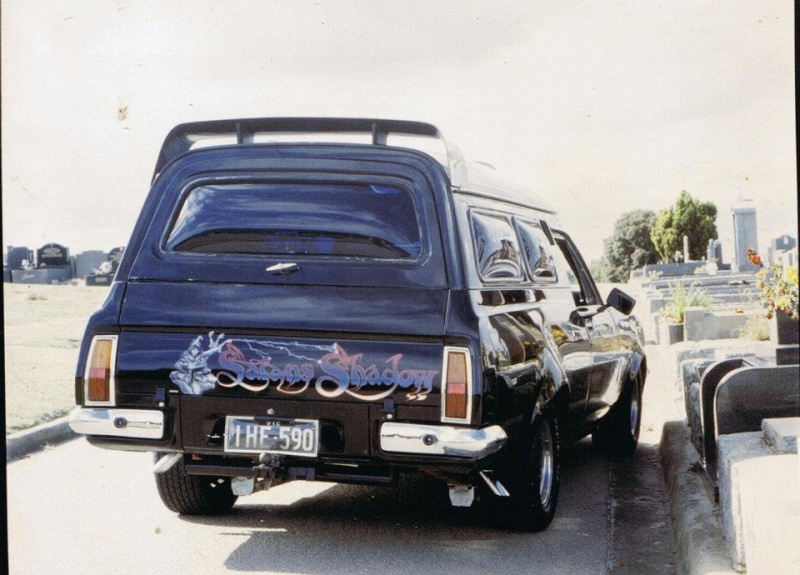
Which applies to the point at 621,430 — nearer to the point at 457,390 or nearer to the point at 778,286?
the point at 778,286

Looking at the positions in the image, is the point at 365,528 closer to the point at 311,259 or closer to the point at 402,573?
the point at 402,573

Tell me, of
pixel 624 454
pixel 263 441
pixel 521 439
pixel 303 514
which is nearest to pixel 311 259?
pixel 263 441

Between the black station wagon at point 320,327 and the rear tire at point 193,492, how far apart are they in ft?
0.42

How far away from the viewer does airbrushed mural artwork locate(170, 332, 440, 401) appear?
4055mm

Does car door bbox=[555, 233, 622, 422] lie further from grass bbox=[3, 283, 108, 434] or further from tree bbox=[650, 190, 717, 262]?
grass bbox=[3, 283, 108, 434]

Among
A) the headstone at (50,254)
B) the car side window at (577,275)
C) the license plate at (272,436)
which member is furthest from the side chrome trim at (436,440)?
the headstone at (50,254)

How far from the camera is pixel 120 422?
424 cm

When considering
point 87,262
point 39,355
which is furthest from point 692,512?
point 87,262

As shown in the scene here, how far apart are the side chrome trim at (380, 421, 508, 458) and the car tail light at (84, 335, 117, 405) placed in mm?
1314

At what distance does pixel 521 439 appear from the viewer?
15.0ft

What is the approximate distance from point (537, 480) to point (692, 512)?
82cm

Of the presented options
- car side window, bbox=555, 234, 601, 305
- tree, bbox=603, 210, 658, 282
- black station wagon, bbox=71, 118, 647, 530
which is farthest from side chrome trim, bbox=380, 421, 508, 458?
tree, bbox=603, 210, 658, 282

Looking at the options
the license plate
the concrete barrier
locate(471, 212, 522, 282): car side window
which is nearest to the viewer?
the concrete barrier

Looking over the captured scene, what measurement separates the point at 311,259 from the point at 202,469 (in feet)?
3.62
